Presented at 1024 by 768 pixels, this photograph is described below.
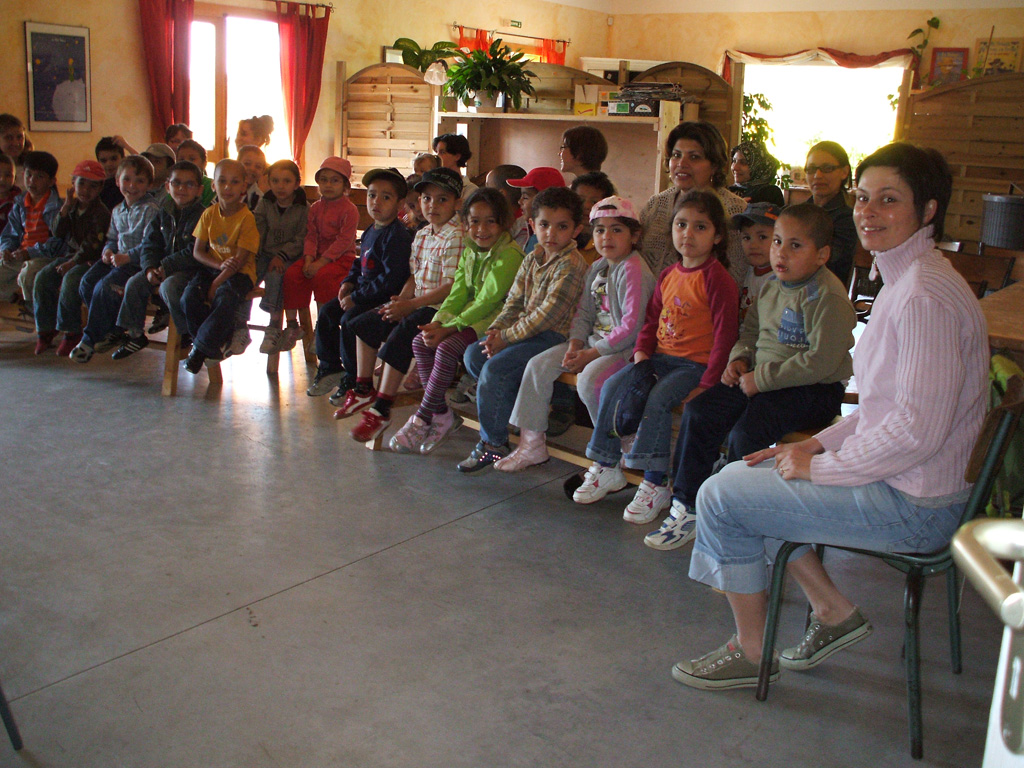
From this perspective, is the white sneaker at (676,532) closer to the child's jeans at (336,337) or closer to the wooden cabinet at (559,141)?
the child's jeans at (336,337)

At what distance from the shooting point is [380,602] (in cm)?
229

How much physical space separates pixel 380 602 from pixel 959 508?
1.38m

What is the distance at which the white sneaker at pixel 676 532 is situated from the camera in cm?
267

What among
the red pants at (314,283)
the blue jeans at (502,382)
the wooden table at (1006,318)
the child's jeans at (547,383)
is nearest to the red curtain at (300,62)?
the red pants at (314,283)

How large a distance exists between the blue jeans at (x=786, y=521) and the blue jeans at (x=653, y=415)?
813 mm

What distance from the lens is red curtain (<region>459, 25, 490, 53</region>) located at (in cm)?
1094

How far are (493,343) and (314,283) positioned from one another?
5.01 feet

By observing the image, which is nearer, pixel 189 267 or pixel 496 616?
pixel 496 616

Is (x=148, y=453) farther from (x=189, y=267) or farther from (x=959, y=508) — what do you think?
(x=959, y=508)

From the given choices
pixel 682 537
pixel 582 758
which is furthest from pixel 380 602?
pixel 682 537

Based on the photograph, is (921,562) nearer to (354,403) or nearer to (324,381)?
(354,403)

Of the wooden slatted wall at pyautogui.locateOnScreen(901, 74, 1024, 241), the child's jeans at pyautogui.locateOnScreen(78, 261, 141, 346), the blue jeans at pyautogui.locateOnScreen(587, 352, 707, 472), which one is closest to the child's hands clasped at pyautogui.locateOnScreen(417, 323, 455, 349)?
the blue jeans at pyautogui.locateOnScreen(587, 352, 707, 472)

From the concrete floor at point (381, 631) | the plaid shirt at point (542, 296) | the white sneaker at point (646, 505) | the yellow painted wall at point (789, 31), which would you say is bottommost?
the concrete floor at point (381, 631)

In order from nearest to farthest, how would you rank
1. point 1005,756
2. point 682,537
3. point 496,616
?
point 1005,756 < point 496,616 < point 682,537
